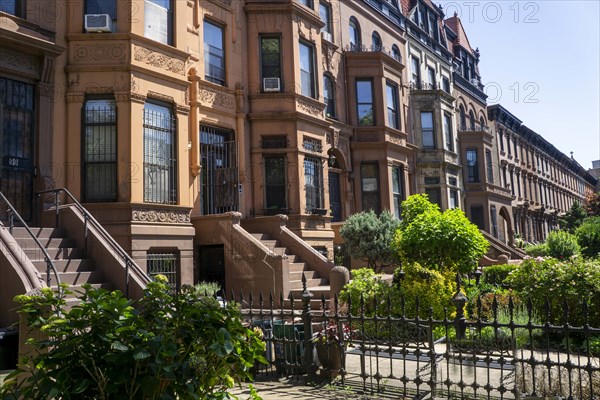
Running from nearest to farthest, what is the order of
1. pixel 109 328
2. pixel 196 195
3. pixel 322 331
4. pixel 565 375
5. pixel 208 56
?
pixel 109 328 < pixel 565 375 < pixel 322 331 < pixel 196 195 < pixel 208 56

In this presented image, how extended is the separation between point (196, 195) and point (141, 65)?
4026 millimetres

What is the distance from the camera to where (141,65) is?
12805 mm

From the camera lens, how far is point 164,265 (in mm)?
12852

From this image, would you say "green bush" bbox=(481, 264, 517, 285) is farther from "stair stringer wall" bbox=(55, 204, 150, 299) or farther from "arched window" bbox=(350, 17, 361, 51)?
"stair stringer wall" bbox=(55, 204, 150, 299)

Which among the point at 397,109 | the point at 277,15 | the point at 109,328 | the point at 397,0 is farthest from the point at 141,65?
the point at 397,0

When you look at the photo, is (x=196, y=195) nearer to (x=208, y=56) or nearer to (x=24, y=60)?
(x=208, y=56)

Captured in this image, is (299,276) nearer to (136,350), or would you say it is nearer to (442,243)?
(442,243)

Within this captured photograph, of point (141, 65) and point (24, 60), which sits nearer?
point (24, 60)

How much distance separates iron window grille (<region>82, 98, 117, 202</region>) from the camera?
1259 cm

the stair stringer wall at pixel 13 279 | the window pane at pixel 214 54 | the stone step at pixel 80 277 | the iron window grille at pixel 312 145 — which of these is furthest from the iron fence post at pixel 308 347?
the window pane at pixel 214 54

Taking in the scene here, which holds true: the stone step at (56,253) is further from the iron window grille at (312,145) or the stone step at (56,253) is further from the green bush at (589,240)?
the green bush at (589,240)

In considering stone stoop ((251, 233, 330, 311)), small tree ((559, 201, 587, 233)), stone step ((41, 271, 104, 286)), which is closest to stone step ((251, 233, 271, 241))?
stone stoop ((251, 233, 330, 311))

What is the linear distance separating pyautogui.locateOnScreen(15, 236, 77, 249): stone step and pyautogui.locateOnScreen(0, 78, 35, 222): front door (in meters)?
1.58

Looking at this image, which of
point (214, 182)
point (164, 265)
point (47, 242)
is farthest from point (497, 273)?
point (47, 242)
